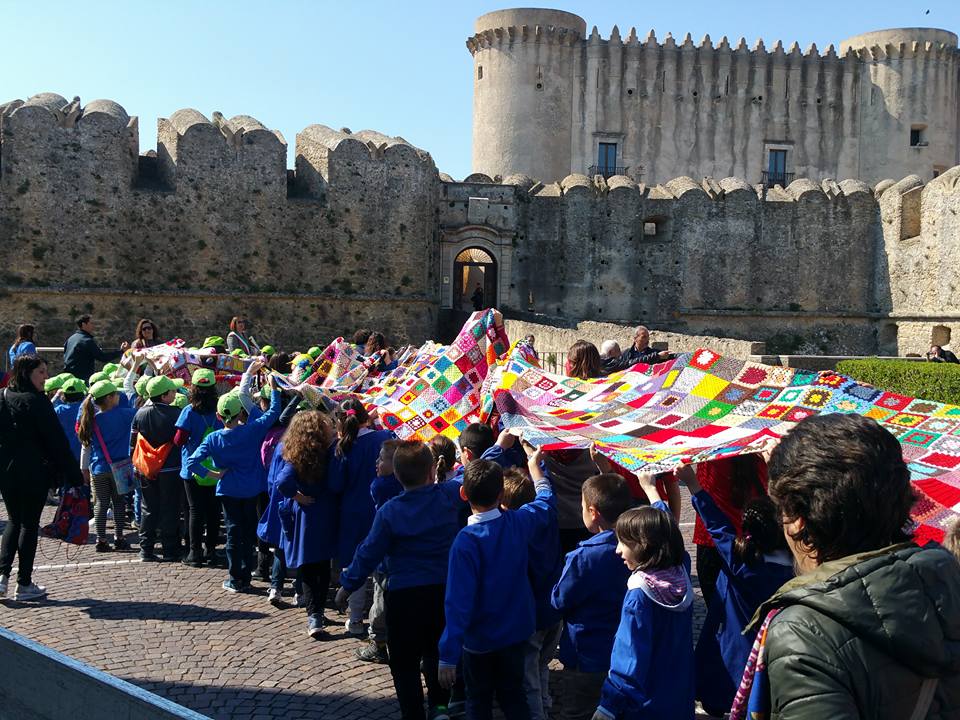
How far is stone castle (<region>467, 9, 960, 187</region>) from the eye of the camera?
3503cm

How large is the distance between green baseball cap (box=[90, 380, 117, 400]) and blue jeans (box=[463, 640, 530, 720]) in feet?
15.2

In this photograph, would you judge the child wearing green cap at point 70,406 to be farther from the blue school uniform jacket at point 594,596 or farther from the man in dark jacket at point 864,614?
the man in dark jacket at point 864,614

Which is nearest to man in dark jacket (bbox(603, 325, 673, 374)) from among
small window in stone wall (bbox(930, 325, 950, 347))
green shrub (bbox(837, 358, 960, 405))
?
green shrub (bbox(837, 358, 960, 405))

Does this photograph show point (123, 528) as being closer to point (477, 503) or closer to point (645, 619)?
point (477, 503)

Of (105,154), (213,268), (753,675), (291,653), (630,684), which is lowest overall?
(291,653)

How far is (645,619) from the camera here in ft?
10.9

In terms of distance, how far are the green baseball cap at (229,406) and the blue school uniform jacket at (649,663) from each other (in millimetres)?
3795

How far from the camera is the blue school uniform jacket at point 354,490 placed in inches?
208

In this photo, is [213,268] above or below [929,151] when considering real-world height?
below

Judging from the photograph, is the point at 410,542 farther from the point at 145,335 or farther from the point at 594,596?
the point at 145,335

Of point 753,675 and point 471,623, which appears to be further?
point 471,623

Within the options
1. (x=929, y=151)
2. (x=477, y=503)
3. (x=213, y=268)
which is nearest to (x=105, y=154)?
(x=213, y=268)

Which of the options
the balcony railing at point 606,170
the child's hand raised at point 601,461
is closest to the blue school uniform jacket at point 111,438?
the child's hand raised at point 601,461

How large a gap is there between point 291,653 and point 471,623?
6.09ft
